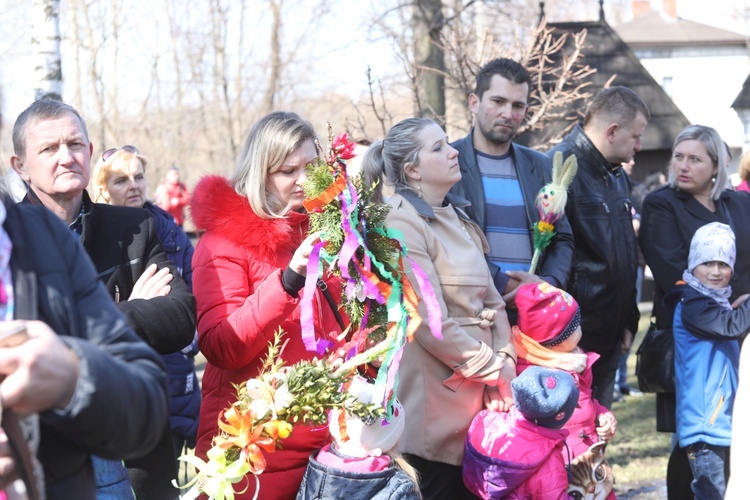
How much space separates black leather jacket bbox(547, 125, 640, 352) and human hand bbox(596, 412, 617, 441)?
3.21 ft

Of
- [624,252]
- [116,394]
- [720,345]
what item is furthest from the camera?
[624,252]

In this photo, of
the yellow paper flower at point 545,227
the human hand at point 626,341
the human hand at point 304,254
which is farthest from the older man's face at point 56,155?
the human hand at point 626,341

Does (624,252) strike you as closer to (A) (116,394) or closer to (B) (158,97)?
(A) (116,394)

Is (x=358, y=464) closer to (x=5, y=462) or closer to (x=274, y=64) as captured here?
(x=5, y=462)

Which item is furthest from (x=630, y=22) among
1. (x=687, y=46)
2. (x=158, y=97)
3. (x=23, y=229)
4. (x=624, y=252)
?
(x=23, y=229)

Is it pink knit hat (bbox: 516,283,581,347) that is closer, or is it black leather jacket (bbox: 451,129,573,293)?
pink knit hat (bbox: 516,283,581,347)

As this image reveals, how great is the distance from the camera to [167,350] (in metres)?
3.05

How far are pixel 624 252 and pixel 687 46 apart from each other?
4447 cm

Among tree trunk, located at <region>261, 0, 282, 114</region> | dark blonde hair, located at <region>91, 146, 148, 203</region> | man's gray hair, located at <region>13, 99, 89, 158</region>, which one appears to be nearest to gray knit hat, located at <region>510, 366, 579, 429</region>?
man's gray hair, located at <region>13, 99, 89, 158</region>

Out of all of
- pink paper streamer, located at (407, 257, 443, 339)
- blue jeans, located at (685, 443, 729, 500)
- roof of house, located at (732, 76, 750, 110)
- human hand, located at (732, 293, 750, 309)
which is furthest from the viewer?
roof of house, located at (732, 76, 750, 110)

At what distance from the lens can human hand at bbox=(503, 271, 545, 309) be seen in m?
4.31

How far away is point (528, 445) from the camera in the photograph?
3691 millimetres

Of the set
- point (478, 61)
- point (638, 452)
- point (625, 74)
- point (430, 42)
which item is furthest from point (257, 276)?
point (625, 74)

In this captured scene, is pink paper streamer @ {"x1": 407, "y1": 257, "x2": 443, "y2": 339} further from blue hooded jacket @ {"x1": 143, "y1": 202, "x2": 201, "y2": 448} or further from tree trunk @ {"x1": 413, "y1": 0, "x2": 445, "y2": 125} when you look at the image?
tree trunk @ {"x1": 413, "y1": 0, "x2": 445, "y2": 125}
